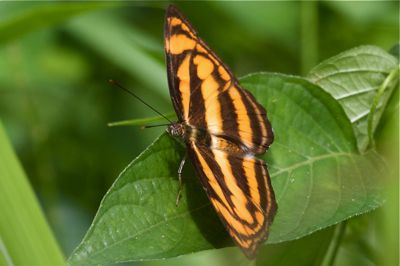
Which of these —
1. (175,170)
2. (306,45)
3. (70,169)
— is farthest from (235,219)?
(70,169)

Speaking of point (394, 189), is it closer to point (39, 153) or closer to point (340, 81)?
point (340, 81)

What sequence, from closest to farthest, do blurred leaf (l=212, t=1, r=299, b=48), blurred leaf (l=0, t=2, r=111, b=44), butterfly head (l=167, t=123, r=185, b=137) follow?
butterfly head (l=167, t=123, r=185, b=137), blurred leaf (l=0, t=2, r=111, b=44), blurred leaf (l=212, t=1, r=299, b=48)

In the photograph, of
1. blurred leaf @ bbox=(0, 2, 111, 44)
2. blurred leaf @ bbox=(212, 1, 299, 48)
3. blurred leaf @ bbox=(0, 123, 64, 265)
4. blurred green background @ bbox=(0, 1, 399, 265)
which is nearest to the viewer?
blurred leaf @ bbox=(0, 123, 64, 265)

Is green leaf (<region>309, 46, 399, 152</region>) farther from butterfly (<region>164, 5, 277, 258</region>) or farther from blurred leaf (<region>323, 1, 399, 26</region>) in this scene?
blurred leaf (<region>323, 1, 399, 26</region>)

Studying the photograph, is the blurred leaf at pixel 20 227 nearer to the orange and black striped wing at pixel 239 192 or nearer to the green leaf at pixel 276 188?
the green leaf at pixel 276 188

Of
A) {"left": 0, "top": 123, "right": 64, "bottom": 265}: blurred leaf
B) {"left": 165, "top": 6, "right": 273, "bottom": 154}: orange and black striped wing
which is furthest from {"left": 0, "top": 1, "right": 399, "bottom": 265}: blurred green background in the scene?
{"left": 0, "top": 123, "right": 64, "bottom": 265}: blurred leaf

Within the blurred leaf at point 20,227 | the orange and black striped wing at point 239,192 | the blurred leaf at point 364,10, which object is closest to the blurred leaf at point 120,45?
the blurred leaf at point 364,10
